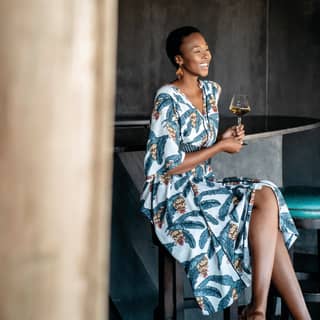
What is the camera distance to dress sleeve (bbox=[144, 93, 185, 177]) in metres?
2.86

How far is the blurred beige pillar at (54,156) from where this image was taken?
801mm

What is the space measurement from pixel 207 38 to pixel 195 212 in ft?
12.0

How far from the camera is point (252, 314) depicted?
113 inches

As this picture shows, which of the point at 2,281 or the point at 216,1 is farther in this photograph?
the point at 216,1

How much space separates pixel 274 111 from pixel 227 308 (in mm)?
3710

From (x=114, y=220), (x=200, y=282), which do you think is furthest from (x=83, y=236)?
(x=114, y=220)

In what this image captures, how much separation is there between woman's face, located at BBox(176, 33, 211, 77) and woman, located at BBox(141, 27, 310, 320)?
0.10 m

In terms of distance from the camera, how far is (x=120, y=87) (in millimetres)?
6066

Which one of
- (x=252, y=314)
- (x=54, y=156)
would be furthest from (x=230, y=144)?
(x=54, y=156)

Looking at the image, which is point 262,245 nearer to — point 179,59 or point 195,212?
point 195,212

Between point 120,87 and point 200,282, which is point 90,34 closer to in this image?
point 200,282

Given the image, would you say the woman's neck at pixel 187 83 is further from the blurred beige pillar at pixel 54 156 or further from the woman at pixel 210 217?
the blurred beige pillar at pixel 54 156

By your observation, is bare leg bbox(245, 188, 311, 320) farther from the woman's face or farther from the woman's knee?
the woman's face

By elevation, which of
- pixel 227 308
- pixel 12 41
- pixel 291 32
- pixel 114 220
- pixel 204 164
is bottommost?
→ pixel 227 308
